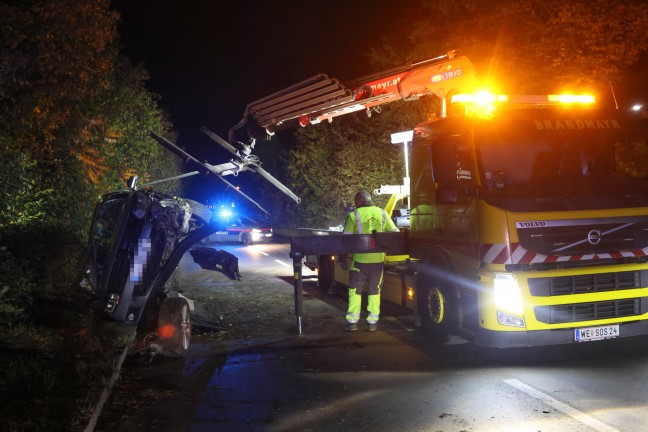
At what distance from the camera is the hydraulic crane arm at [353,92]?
8570mm

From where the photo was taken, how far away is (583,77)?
14.3m

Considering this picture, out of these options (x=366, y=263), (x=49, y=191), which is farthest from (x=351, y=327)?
(x=49, y=191)

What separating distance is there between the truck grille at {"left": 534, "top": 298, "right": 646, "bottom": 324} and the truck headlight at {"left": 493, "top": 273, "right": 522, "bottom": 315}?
0.20m

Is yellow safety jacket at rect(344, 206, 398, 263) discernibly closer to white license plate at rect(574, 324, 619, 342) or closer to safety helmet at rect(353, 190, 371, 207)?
safety helmet at rect(353, 190, 371, 207)

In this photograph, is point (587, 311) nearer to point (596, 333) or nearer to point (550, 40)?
point (596, 333)

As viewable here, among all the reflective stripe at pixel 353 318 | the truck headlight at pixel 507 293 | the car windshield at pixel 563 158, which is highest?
the car windshield at pixel 563 158

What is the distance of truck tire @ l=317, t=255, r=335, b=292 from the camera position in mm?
12422

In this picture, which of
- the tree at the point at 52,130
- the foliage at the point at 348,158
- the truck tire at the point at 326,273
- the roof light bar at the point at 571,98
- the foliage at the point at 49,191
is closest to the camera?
the foliage at the point at 49,191

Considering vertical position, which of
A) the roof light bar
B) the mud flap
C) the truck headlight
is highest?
the roof light bar

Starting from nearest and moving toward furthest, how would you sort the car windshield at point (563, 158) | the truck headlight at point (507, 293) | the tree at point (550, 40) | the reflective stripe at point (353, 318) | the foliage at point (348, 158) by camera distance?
the truck headlight at point (507, 293) → the car windshield at point (563, 158) → the reflective stripe at point (353, 318) → the tree at point (550, 40) → the foliage at point (348, 158)

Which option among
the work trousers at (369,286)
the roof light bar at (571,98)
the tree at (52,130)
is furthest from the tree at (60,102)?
the roof light bar at (571,98)

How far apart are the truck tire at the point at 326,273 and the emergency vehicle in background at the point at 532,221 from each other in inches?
186

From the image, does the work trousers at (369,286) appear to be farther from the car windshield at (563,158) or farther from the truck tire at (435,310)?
the car windshield at (563,158)

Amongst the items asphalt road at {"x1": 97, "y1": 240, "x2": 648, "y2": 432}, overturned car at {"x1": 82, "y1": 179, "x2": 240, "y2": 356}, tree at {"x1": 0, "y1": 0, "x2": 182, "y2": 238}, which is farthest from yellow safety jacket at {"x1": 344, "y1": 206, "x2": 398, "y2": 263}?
tree at {"x1": 0, "y1": 0, "x2": 182, "y2": 238}
